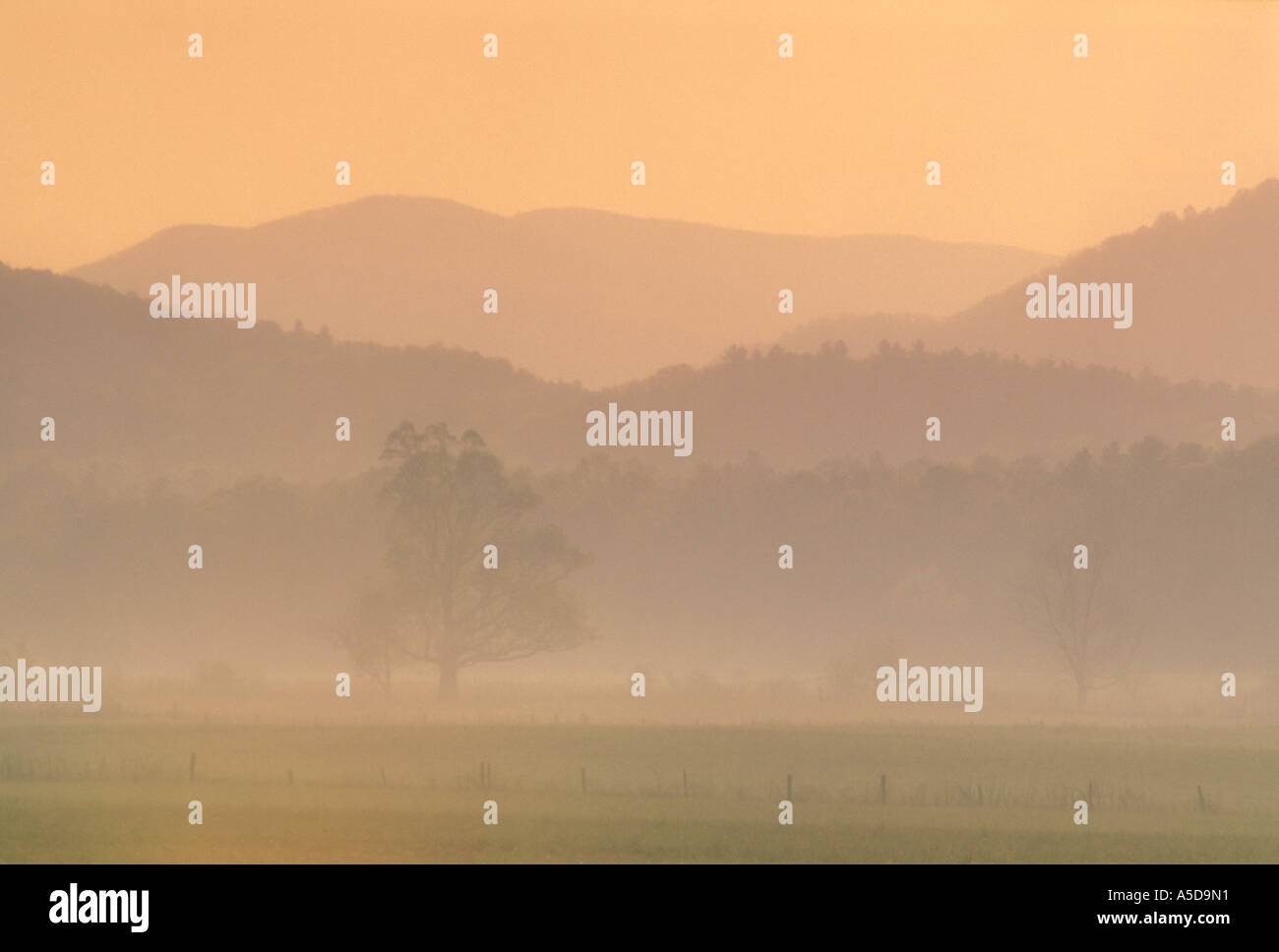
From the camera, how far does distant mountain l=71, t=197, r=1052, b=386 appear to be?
1262cm

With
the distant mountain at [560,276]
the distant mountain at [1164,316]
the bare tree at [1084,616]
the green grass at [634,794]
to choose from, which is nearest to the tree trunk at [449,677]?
the green grass at [634,794]

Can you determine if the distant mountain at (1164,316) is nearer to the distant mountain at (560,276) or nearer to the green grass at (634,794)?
the distant mountain at (560,276)

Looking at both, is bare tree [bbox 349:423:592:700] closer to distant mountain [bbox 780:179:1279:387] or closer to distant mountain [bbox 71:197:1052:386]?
distant mountain [bbox 71:197:1052:386]

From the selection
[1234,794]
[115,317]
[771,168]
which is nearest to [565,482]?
[771,168]

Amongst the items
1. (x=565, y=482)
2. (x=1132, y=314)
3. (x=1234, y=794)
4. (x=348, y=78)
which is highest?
(x=348, y=78)

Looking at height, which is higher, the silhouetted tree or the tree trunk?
the silhouetted tree

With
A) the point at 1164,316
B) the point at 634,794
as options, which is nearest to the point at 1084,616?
the point at 1164,316

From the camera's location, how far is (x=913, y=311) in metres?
12.8

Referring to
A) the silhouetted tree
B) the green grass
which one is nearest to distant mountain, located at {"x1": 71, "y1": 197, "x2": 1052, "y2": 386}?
the silhouetted tree

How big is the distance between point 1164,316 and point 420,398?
6662 mm

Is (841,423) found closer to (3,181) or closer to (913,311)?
(913,311)

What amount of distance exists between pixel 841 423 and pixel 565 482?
8.30 ft

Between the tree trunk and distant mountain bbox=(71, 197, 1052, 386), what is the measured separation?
2.67 metres

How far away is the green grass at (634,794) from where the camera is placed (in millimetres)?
11867
